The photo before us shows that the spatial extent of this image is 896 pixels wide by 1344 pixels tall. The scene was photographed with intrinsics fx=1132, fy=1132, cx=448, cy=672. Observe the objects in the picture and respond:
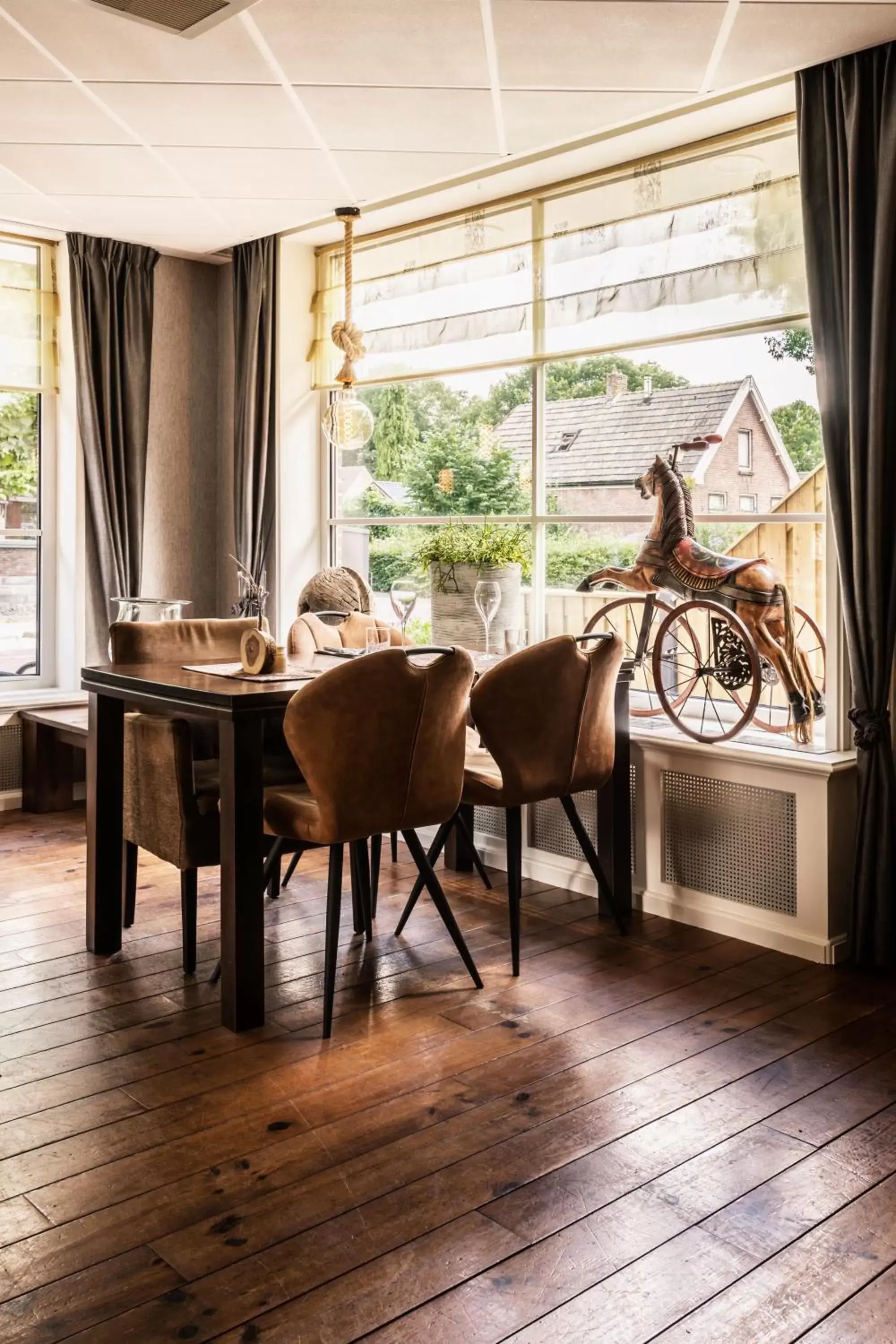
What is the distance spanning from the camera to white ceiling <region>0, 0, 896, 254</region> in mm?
3033

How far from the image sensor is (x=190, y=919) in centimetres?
329

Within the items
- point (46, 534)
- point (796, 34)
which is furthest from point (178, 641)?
point (796, 34)

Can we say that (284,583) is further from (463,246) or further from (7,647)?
(463,246)

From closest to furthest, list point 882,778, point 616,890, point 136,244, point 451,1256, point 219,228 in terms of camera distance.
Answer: point 451,1256, point 882,778, point 616,890, point 219,228, point 136,244

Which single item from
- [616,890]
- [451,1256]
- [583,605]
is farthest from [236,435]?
[451,1256]

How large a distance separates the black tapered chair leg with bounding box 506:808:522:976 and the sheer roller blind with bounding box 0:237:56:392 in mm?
3669

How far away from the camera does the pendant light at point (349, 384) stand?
15.5 feet

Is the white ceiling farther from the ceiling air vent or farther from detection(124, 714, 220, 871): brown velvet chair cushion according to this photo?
detection(124, 714, 220, 871): brown velvet chair cushion

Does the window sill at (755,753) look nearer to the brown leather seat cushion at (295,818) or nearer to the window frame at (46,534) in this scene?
the brown leather seat cushion at (295,818)

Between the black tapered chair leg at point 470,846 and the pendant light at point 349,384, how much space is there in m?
1.79

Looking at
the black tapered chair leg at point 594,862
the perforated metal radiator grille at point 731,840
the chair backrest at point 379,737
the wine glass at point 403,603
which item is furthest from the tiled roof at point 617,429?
the chair backrest at point 379,737

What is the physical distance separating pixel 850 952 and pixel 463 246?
330 centimetres

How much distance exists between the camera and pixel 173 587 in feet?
19.6

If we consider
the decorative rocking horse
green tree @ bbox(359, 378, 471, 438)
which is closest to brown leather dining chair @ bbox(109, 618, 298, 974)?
the decorative rocking horse
